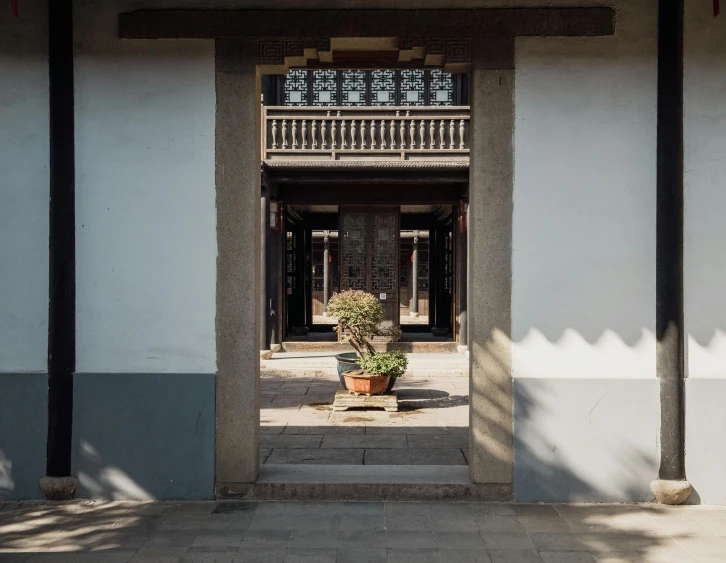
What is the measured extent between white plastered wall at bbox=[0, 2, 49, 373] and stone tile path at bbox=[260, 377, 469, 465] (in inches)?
94.2

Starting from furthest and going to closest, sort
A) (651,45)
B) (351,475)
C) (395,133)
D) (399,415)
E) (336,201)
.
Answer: (336,201)
(395,133)
(399,415)
(351,475)
(651,45)

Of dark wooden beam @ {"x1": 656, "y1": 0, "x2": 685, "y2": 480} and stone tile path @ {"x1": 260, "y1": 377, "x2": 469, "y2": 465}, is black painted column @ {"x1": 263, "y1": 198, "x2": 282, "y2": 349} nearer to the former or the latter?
stone tile path @ {"x1": 260, "y1": 377, "x2": 469, "y2": 465}

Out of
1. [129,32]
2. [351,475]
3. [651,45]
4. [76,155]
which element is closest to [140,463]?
[351,475]

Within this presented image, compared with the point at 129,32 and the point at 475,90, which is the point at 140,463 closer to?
the point at 129,32

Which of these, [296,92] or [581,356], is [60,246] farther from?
[296,92]

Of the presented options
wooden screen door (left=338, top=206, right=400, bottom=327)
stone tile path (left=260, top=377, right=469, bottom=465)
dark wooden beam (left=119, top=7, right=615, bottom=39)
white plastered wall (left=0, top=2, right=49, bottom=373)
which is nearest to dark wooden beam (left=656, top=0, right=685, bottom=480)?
dark wooden beam (left=119, top=7, right=615, bottom=39)

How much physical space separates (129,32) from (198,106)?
0.75m

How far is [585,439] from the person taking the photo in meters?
5.18

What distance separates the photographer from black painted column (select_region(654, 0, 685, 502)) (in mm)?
5102

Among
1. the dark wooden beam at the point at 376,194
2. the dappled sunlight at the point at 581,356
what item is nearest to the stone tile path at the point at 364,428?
the dappled sunlight at the point at 581,356

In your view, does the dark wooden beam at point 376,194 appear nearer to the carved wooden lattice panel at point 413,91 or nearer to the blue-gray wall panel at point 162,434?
the carved wooden lattice panel at point 413,91

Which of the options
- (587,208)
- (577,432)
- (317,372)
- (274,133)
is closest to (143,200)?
(587,208)

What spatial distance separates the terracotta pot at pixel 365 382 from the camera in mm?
9047

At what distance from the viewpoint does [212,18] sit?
5.19m
